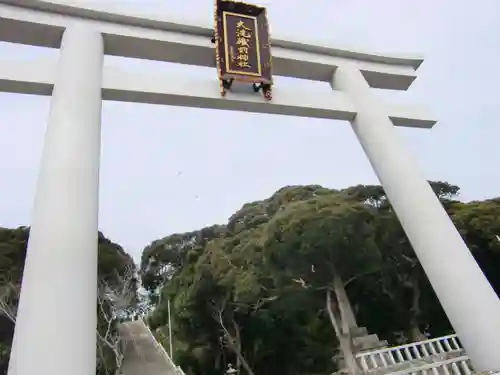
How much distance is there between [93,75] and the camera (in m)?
3.90

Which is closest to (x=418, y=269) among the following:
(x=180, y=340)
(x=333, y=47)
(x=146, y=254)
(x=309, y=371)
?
(x=309, y=371)

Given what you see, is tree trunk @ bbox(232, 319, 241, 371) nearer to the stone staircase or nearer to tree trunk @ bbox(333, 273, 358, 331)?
the stone staircase

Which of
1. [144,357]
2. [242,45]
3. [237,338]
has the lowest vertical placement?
[237,338]

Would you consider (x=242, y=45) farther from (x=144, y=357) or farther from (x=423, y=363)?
(x=144, y=357)

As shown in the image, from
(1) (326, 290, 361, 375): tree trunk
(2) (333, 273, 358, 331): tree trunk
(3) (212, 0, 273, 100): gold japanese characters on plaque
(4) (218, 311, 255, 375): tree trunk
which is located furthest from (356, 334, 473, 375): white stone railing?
(4) (218, 311, 255, 375): tree trunk

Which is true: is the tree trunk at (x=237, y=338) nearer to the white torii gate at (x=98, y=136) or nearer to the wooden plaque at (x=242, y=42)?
the white torii gate at (x=98, y=136)

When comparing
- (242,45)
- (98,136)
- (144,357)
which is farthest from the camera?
(144,357)

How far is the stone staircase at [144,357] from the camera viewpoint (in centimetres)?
1331

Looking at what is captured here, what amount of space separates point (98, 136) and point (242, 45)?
2.00 metres

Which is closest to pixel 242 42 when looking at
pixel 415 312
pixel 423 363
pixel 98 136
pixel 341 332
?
pixel 98 136

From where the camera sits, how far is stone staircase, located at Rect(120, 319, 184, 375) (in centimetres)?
1331

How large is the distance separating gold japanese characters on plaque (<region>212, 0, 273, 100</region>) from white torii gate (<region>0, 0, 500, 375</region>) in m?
0.19

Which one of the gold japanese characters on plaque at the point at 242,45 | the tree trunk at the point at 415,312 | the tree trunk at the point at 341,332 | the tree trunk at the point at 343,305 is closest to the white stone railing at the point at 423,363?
the gold japanese characters on plaque at the point at 242,45

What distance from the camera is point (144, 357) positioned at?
15039 millimetres
